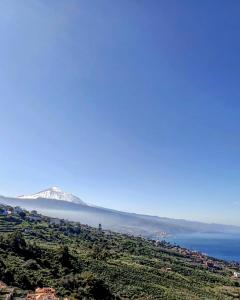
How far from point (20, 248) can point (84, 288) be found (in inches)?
811

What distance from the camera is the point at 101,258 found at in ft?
235

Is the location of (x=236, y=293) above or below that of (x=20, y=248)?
below

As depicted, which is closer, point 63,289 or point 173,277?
point 63,289

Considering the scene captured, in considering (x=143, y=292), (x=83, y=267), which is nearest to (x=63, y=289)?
(x=143, y=292)

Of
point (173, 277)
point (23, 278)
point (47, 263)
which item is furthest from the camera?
point (173, 277)

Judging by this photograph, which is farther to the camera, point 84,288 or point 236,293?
point 236,293

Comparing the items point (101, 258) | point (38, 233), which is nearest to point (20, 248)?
point (101, 258)

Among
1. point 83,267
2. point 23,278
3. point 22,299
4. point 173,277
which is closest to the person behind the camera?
point 22,299

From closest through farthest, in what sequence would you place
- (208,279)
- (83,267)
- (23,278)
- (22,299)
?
(22,299) < (23,278) < (83,267) < (208,279)

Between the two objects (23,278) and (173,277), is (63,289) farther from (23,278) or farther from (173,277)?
(173,277)

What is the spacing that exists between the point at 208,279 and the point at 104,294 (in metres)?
48.8

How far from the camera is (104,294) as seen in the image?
42.6m

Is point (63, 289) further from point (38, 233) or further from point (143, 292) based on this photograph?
point (38, 233)

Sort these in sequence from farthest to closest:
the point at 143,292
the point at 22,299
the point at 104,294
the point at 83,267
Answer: the point at 83,267 → the point at 143,292 → the point at 104,294 → the point at 22,299
